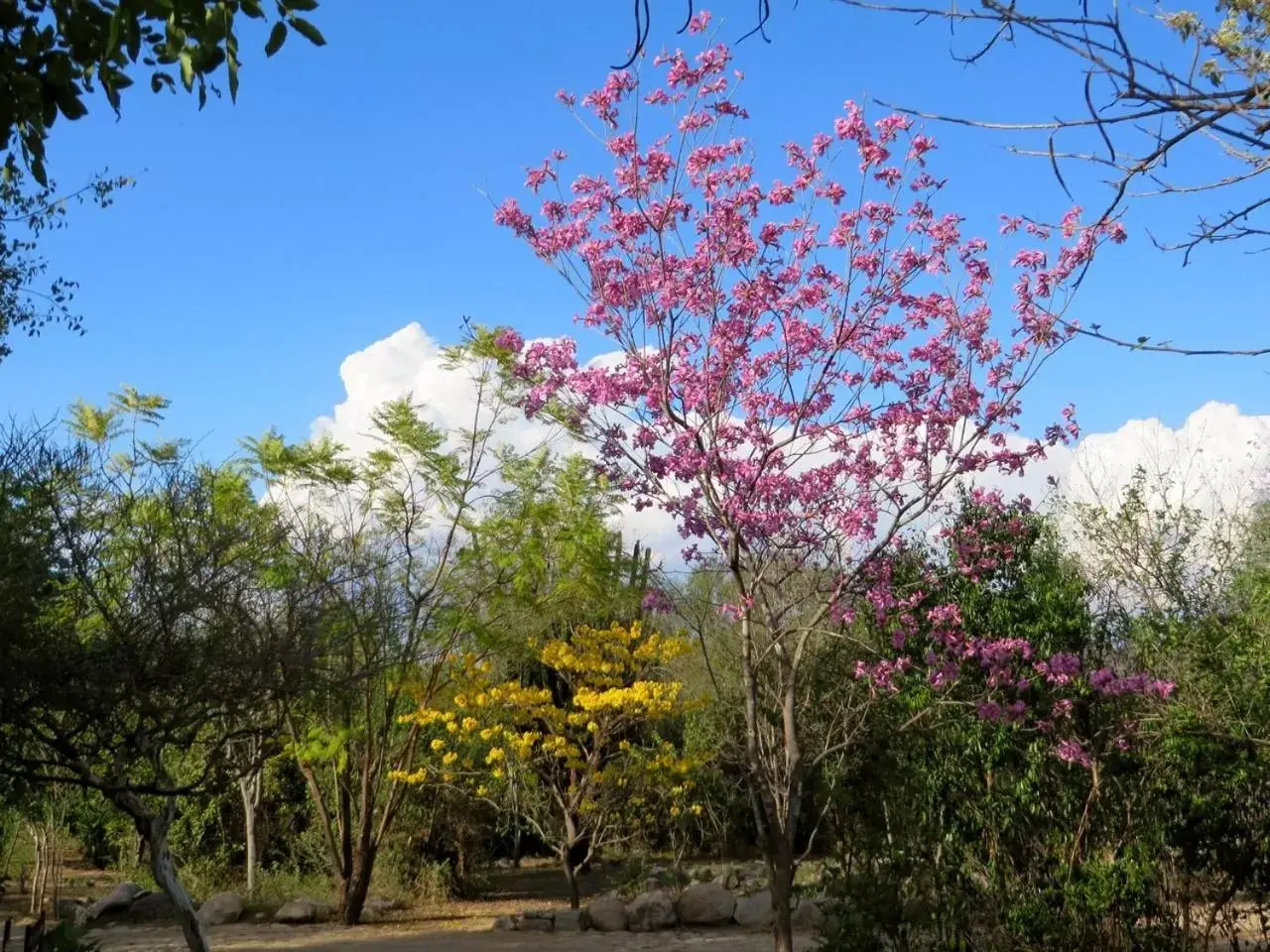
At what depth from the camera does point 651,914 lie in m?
12.9

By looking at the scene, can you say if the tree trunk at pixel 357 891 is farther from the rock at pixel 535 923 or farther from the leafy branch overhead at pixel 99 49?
the leafy branch overhead at pixel 99 49

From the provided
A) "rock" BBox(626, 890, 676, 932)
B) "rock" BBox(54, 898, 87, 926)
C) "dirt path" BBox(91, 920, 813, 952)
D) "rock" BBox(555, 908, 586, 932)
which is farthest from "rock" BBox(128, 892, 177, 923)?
"rock" BBox(626, 890, 676, 932)

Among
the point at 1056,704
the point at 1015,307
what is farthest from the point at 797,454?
the point at 1056,704

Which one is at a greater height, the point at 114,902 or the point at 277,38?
the point at 277,38

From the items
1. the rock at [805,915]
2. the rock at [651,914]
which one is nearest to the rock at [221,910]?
the rock at [651,914]

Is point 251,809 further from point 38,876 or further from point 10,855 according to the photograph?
point 10,855

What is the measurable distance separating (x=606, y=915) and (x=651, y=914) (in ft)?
1.59

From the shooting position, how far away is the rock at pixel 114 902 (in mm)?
14508

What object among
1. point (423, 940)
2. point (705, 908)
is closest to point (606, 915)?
point (705, 908)

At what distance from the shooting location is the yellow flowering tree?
13.8 m

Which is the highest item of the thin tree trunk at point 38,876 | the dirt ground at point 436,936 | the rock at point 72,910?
the thin tree trunk at point 38,876

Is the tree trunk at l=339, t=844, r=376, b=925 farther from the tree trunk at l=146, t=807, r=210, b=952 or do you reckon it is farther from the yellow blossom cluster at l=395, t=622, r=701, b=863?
the tree trunk at l=146, t=807, r=210, b=952

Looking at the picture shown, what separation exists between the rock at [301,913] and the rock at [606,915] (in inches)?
135

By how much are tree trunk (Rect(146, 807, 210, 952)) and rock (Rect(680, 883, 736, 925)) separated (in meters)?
6.18
